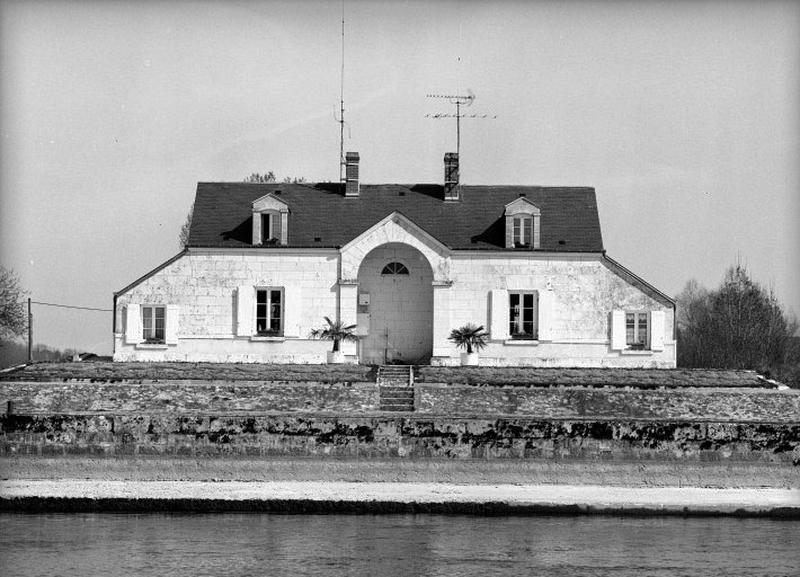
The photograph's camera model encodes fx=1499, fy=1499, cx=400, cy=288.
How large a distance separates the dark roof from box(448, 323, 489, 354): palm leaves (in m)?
2.49

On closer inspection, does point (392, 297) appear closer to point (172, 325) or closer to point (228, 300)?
point (228, 300)

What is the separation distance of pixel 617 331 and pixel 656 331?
45.4 inches

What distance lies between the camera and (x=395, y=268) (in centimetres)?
4416

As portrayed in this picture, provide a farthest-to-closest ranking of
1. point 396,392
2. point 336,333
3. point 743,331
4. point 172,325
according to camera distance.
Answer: point 743,331, point 172,325, point 336,333, point 396,392

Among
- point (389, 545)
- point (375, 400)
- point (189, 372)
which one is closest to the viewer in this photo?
point (389, 545)

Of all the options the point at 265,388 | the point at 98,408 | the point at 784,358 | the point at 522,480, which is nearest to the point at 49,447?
the point at 98,408

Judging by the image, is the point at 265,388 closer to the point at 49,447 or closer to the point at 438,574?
the point at 49,447

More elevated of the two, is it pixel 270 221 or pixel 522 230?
pixel 270 221

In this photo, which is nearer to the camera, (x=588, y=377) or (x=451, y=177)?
(x=588, y=377)

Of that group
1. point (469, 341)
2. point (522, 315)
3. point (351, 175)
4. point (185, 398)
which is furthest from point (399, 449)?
point (351, 175)

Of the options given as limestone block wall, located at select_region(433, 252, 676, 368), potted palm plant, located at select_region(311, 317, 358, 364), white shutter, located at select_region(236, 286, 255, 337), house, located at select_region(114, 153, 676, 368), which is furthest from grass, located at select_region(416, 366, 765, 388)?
white shutter, located at select_region(236, 286, 255, 337)

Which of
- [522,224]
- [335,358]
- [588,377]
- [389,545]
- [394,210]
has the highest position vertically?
A: [394,210]

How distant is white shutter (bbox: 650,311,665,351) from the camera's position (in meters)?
43.0

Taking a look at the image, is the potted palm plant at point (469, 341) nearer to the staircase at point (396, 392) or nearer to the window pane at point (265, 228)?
the staircase at point (396, 392)
